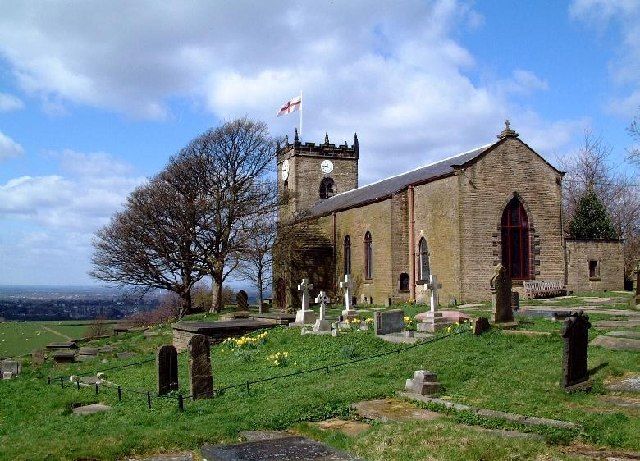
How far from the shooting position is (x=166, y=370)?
13.6 metres

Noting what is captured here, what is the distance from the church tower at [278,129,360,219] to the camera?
5381cm

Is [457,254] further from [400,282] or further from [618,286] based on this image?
[618,286]

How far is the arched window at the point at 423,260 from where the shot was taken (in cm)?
3275

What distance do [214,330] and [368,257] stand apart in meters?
17.4

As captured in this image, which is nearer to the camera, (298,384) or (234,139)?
(298,384)

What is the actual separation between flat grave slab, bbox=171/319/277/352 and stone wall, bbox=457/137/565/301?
10.7 metres

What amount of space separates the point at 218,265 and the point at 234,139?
8.35 metres

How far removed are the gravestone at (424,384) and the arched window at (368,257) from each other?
26.9 meters

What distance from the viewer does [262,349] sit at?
19.1 metres

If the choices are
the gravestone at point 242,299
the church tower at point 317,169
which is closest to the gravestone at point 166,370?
the gravestone at point 242,299

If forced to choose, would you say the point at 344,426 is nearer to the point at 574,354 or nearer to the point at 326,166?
the point at 574,354

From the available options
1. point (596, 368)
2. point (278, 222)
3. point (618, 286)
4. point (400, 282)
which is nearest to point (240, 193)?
point (278, 222)

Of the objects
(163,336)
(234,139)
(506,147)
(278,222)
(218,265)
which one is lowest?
(163,336)

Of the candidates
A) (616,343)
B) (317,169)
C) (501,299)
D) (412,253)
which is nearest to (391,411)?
(616,343)
